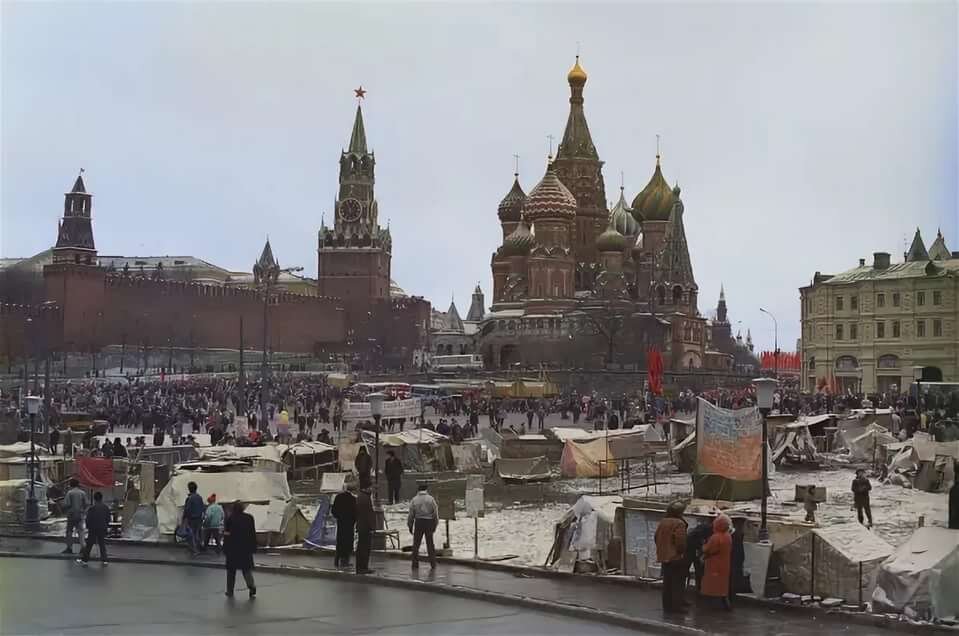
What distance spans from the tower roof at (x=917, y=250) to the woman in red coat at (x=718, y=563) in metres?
49.6

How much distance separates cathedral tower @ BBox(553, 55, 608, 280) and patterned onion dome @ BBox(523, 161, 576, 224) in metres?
2.75

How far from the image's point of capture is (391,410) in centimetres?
3166

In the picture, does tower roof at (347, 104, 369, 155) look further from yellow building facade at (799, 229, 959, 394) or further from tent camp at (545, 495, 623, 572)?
tent camp at (545, 495, 623, 572)

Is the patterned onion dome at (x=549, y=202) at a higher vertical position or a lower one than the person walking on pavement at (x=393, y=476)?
higher

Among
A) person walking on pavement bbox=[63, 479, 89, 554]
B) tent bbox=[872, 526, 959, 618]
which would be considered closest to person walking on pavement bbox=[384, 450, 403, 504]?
person walking on pavement bbox=[63, 479, 89, 554]

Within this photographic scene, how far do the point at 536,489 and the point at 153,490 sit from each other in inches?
257

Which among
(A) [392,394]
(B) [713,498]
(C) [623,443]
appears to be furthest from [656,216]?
(B) [713,498]

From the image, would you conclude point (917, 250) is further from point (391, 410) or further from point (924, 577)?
point (924, 577)

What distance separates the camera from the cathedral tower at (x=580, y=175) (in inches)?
2975

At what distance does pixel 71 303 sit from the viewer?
75500 mm

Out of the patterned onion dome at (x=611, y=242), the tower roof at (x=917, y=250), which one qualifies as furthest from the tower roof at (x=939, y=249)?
the patterned onion dome at (x=611, y=242)

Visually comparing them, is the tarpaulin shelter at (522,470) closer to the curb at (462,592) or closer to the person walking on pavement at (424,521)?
the curb at (462,592)

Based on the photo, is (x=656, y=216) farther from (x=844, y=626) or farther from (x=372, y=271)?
(x=844, y=626)

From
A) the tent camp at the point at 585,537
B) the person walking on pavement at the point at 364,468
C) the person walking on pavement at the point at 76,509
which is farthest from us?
the person walking on pavement at the point at 364,468
